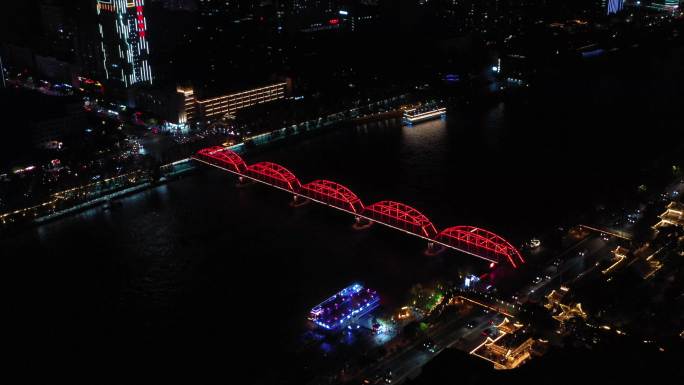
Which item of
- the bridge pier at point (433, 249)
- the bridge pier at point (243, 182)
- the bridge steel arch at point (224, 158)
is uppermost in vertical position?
the bridge steel arch at point (224, 158)

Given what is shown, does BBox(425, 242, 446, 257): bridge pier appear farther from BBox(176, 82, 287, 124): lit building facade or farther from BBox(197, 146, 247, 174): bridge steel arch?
BBox(176, 82, 287, 124): lit building facade

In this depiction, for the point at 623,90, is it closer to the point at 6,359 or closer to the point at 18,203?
the point at 18,203

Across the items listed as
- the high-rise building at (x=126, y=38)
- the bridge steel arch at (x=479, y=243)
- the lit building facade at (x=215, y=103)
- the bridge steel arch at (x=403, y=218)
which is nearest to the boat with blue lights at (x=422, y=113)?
the lit building facade at (x=215, y=103)

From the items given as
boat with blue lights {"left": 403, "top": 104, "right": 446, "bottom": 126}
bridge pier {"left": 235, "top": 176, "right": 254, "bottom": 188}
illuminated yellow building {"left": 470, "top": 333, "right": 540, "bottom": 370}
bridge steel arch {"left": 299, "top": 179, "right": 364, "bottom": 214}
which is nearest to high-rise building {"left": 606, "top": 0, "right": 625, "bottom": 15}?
boat with blue lights {"left": 403, "top": 104, "right": 446, "bottom": 126}

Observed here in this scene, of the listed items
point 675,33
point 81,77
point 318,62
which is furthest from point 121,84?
point 675,33

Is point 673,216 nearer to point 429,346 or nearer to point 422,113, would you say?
point 429,346

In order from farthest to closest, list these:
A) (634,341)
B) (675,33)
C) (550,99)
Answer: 1. (675,33)
2. (550,99)
3. (634,341)

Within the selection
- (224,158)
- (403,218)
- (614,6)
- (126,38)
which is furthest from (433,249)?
(614,6)

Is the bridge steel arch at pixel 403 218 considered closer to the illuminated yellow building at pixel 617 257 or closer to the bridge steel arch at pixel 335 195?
the bridge steel arch at pixel 335 195
